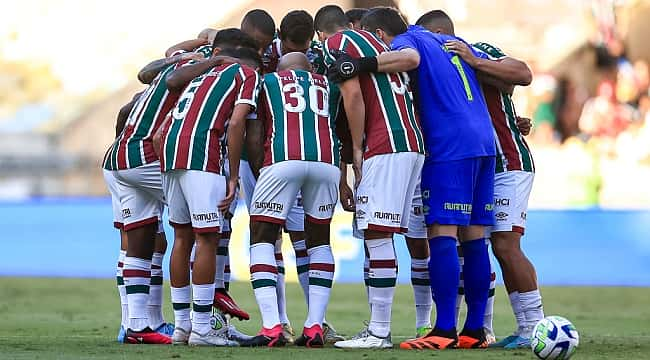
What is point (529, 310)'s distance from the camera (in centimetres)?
768

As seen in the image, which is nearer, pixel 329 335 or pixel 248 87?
pixel 248 87

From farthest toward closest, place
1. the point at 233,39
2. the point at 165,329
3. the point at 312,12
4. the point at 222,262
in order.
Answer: the point at 312,12
the point at 222,262
the point at 165,329
the point at 233,39

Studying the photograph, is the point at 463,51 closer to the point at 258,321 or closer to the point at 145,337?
the point at 145,337

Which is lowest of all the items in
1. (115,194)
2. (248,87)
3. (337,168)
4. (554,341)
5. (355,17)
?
(554,341)

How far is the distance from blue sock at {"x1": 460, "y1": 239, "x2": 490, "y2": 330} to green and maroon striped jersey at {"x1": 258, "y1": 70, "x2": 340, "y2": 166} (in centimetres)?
101

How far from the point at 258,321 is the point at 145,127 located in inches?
121

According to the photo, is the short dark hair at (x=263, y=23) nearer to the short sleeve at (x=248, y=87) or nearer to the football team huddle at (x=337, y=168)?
the football team huddle at (x=337, y=168)

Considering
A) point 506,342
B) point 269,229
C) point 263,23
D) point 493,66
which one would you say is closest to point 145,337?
point 269,229

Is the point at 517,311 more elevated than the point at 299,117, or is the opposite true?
the point at 299,117

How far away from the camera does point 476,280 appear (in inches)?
297

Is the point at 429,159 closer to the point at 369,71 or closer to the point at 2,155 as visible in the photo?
the point at 369,71

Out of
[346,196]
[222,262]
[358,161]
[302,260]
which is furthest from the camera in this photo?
[222,262]

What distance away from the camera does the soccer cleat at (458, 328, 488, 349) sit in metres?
7.50

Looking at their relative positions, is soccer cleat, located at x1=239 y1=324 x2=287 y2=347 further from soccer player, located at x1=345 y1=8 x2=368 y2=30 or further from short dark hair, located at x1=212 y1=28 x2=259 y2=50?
soccer player, located at x1=345 y1=8 x2=368 y2=30
